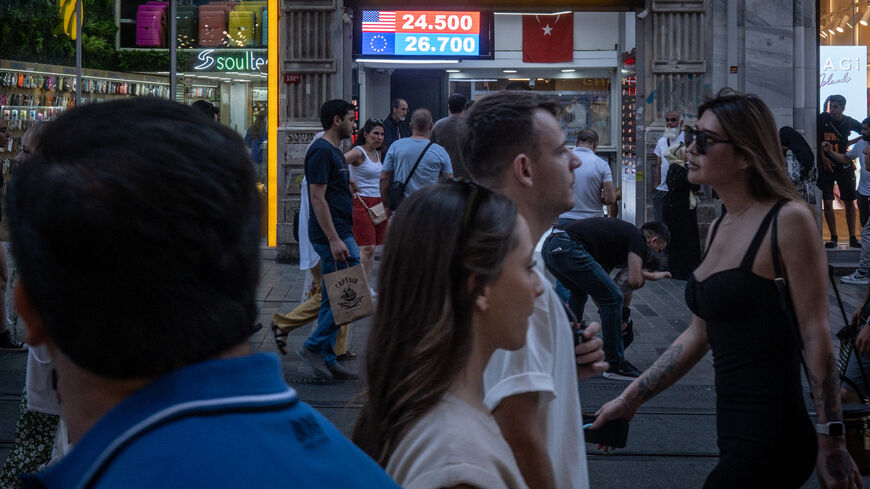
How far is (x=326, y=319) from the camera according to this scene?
757cm

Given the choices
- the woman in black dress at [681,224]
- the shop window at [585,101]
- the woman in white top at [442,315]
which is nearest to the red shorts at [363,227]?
the woman in black dress at [681,224]

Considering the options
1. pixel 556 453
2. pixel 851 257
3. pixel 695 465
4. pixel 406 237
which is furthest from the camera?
pixel 851 257

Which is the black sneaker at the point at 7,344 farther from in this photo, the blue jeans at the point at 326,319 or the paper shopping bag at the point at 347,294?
the paper shopping bag at the point at 347,294

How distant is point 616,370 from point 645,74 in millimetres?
6970

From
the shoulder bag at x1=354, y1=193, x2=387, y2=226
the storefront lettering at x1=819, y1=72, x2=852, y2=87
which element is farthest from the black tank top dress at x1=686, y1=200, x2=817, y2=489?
the storefront lettering at x1=819, y1=72, x2=852, y2=87

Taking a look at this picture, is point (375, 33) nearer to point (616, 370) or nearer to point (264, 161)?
point (264, 161)

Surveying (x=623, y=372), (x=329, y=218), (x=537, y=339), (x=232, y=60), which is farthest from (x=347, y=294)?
(x=232, y=60)

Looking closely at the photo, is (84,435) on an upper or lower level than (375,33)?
lower

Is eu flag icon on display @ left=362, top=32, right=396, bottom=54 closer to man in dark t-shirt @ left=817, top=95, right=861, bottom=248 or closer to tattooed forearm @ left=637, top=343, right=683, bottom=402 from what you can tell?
man in dark t-shirt @ left=817, top=95, right=861, bottom=248

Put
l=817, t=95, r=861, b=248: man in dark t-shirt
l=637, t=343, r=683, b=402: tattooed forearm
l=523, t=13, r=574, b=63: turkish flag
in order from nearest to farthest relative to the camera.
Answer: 1. l=637, t=343, r=683, b=402: tattooed forearm
2. l=817, t=95, r=861, b=248: man in dark t-shirt
3. l=523, t=13, r=574, b=63: turkish flag

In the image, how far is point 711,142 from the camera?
11.0 feet

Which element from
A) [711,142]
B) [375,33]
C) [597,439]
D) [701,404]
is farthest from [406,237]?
[375,33]

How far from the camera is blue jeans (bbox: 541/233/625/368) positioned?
23.1ft

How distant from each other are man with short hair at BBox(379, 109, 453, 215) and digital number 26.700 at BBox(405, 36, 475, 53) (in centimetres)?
442
